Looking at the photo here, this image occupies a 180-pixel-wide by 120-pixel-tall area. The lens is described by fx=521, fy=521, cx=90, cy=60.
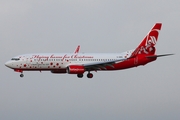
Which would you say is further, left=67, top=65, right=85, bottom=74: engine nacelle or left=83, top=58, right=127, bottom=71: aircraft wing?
left=83, top=58, right=127, bottom=71: aircraft wing

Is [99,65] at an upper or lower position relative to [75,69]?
upper

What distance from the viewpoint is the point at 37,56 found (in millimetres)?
92562

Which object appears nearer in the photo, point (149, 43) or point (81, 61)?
point (81, 61)

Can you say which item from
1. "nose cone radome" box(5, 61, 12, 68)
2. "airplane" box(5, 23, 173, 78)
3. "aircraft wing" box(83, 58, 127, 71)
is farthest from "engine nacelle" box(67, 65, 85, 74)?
"nose cone radome" box(5, 61, 12, 68)

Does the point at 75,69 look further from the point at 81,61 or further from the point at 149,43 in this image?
the point at 149,43

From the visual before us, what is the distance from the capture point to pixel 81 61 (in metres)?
94.1

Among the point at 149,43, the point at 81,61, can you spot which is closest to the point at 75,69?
the point at 81,61

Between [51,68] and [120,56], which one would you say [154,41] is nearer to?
[120,56]

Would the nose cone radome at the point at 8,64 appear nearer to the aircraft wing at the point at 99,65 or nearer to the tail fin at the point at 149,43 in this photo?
the aircraft wing at the point at 99,65

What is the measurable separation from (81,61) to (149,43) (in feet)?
48.1

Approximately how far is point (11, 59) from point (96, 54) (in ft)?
51.0

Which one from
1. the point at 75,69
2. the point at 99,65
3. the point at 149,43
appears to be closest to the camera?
the point at 75,69

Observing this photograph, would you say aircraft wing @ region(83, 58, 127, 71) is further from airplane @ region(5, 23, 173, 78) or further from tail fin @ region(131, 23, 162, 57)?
tail fin @ region(131, 23, 162, 57)

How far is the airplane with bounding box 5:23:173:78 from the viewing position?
9219cm
